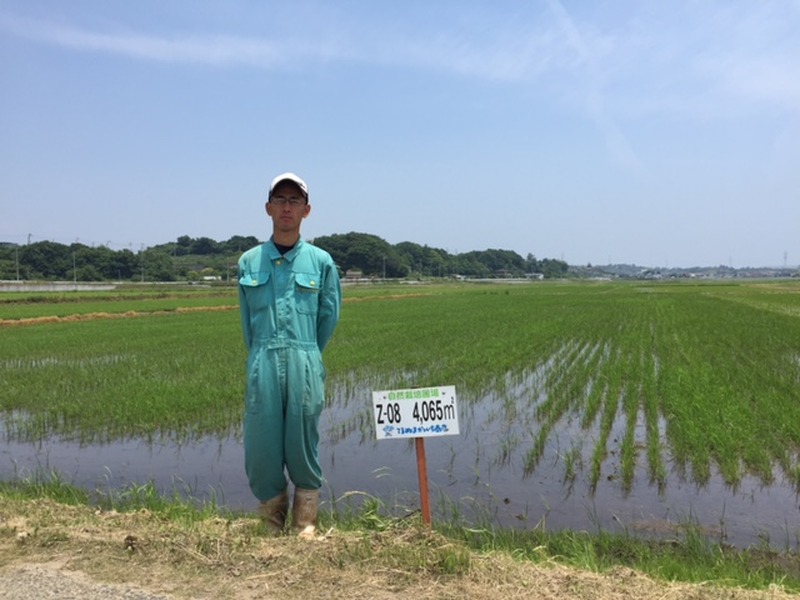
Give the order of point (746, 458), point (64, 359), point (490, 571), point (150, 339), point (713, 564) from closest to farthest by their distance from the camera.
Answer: point (490, 571) → point (713, 564) → point (746, 458) → point (64, 359) → point (150, 339)

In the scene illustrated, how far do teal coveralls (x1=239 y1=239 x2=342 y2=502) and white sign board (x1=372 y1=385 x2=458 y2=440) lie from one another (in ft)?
1.12

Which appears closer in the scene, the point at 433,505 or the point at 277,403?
the point at 277,403

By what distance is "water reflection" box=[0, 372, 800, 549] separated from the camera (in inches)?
179

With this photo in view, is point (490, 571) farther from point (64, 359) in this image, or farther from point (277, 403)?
point (64, 359)

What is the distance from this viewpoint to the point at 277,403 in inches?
129

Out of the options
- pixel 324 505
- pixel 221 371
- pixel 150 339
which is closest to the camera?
pixel 324 505

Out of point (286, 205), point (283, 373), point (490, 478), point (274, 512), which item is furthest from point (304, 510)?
point (490, 478)

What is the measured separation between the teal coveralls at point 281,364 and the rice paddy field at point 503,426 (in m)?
1.22

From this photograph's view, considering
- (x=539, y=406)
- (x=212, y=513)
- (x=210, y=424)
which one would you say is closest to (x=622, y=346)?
(x=539, y=406)

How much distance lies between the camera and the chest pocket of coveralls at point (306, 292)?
3365mm

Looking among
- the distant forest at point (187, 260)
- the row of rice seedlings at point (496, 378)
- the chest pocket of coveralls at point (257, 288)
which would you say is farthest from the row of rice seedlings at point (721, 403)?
the distant forest at point (187, 260)

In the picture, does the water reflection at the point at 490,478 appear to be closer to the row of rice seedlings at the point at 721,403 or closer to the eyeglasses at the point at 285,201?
the row of rice seedlings at the point at 721,403

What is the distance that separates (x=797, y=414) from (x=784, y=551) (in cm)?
416

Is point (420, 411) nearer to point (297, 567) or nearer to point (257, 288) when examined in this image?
point (297, 567)
